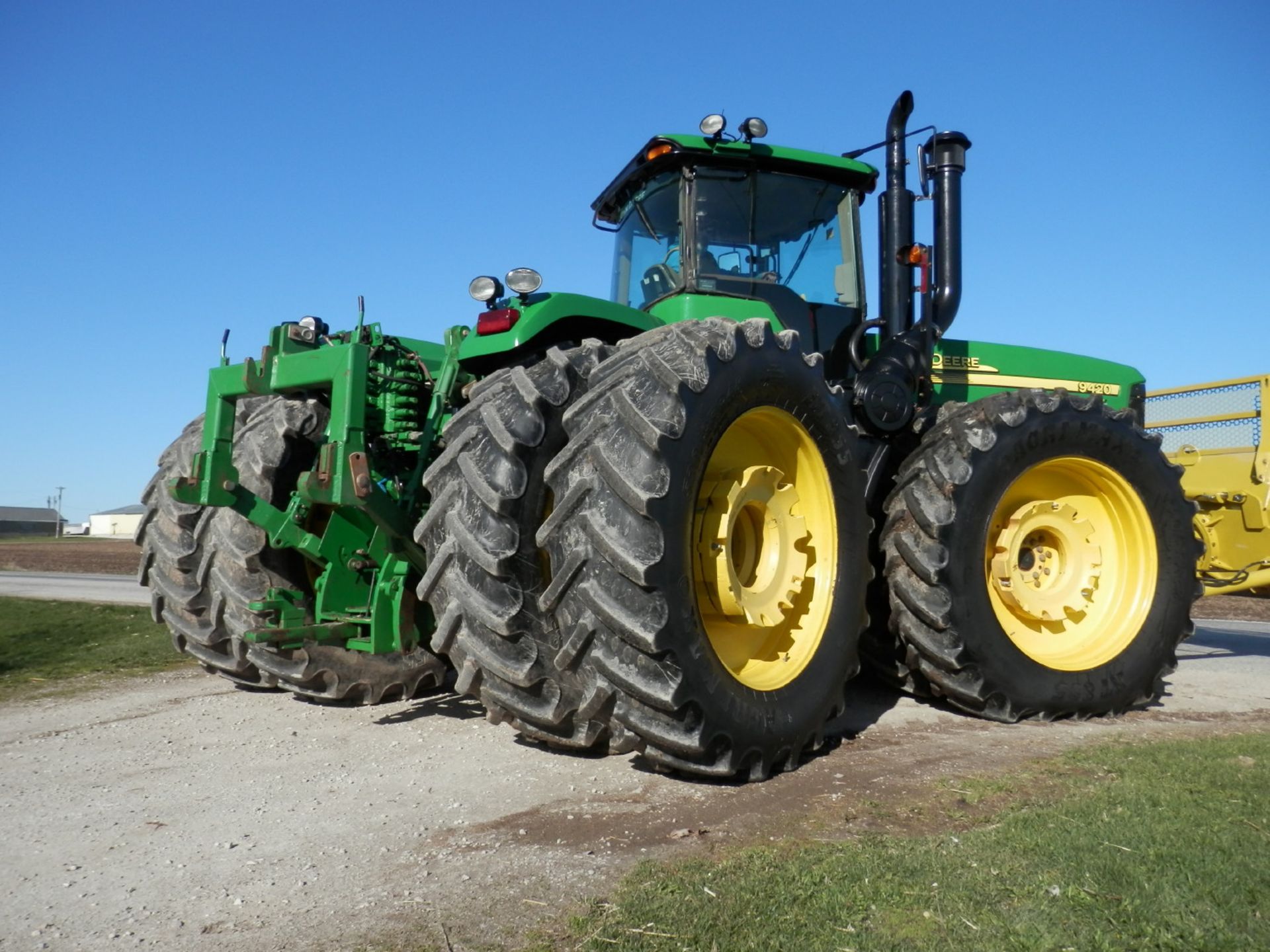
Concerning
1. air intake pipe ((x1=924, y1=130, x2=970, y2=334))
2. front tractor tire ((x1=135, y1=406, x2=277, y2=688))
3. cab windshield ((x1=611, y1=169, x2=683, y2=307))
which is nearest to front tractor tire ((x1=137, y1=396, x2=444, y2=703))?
front tractor tire ((x1=135, y1=406, x2=277, y2=688))

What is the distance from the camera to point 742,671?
3.91 meters

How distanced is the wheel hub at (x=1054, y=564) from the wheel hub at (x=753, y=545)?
1.45m

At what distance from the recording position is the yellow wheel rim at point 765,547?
12.5 feet

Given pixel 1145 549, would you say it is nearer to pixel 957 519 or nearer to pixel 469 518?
pixel 957 519

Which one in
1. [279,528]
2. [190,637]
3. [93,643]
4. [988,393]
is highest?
[988,393]

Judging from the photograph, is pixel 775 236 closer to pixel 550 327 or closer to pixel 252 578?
pixel 550 327

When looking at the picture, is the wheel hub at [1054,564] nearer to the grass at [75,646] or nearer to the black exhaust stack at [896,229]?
the black exhaust stack at [896,229]

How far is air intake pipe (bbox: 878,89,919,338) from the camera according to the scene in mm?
5156

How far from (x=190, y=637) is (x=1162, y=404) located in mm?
7356

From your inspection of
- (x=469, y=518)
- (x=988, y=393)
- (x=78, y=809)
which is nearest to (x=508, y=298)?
(x=469, y=518)

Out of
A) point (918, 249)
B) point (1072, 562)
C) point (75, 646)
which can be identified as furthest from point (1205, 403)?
point (75, 646)

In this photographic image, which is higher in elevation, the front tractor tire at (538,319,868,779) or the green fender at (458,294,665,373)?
the green fender at (458,294,665,373)

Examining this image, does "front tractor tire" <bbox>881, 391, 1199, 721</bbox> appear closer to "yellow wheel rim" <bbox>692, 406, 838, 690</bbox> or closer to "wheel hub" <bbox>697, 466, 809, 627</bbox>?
"yellow wheel rim" <bbox>692, 406, 838, 690</bbox>

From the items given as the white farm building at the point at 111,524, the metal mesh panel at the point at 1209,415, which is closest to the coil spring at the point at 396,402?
the metal mesh panel at the point at 1209,415
